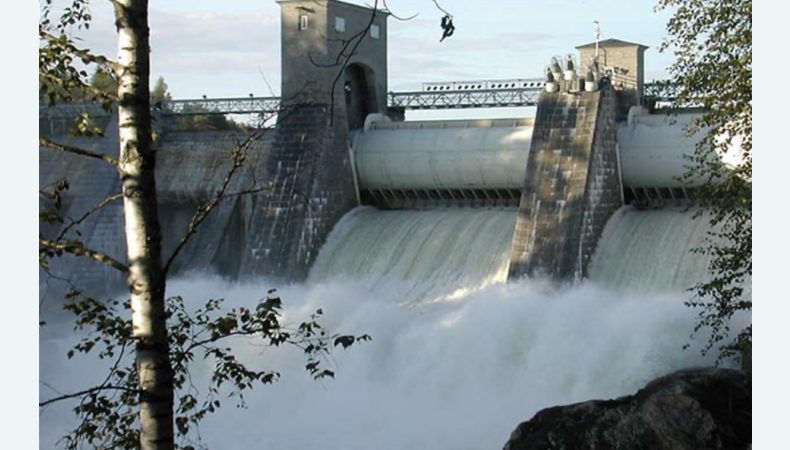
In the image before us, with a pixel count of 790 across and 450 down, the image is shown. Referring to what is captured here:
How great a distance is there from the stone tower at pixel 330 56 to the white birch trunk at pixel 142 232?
17.3m

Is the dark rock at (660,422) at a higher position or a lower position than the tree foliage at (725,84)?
lower

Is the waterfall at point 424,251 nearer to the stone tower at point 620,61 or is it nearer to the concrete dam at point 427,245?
the concrete dam at point 427,245

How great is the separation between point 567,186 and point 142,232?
15612 mm

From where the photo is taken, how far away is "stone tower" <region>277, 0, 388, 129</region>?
22266 mm

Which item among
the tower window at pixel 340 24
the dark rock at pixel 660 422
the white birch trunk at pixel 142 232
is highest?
the tower window at pixel 340 24

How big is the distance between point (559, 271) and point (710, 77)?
7.38 meters

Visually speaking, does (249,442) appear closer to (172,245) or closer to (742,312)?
(742,312)

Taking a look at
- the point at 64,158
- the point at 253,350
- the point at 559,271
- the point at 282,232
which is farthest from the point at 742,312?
the point at 64,158

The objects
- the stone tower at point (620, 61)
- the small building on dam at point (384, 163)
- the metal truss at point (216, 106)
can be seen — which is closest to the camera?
the small building on dam at point (384, 163)

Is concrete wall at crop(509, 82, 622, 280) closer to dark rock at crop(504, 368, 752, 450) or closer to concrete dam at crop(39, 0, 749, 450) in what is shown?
concrete dam at crop(39, 0, 749, 450)

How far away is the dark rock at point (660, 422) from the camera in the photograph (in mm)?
12086

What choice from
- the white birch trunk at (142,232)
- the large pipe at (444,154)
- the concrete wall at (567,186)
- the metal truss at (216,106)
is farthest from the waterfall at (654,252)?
the white birch trunk at (142,232)

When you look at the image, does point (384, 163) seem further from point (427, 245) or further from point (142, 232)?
point (142, 232)

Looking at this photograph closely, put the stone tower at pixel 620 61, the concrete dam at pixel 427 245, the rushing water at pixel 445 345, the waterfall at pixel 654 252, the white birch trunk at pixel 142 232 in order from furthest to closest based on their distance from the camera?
the stone tower at pixel 620 61
the waterfall at pixel 654 252
the concrete dam at pixel 427 245
the rushing water at pixel 445 345
the white birch trunk at pixel 142 232
